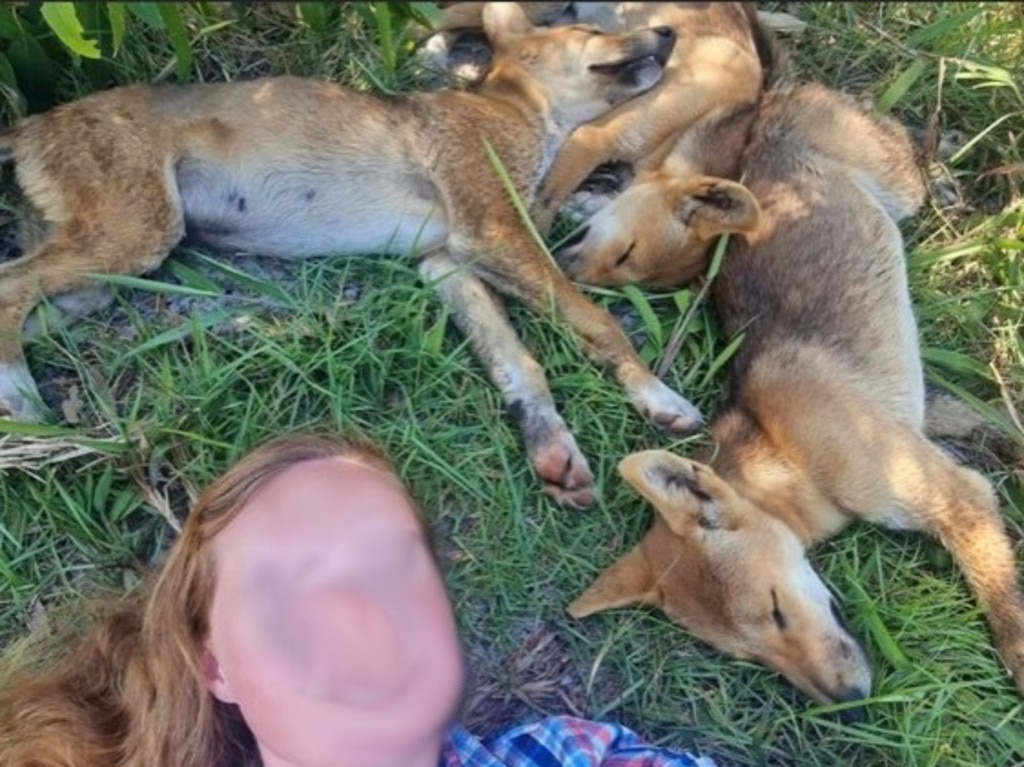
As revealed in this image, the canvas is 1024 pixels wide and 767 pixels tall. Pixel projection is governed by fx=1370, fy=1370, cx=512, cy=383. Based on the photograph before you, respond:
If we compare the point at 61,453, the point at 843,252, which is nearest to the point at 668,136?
the point at 843,252

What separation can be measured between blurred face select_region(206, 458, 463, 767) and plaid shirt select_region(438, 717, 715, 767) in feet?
1.63

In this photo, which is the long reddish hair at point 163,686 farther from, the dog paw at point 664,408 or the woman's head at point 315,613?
the dog paw at point 664,408

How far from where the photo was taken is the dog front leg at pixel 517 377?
14.3ft

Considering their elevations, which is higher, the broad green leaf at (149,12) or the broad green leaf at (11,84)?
the broad green leaf at (149,12)

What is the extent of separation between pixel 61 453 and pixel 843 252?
2.60 metres

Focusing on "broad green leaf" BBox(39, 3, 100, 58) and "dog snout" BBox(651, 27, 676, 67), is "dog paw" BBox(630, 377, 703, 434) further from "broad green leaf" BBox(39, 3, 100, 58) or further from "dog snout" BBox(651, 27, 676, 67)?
"broad green leaf" BBox(39, 3, 100, 58)

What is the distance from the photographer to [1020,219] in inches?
186

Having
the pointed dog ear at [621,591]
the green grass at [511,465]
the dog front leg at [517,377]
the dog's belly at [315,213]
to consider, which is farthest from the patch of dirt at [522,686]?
the dog's belly at [315,213]

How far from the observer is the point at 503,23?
5047mm

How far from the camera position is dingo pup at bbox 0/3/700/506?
434 centimetres

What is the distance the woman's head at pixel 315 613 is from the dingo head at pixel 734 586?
A: 3.11 ft

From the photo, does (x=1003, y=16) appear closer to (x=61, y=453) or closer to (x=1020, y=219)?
(x=1020, y=219)

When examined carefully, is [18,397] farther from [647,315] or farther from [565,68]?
[565,68]

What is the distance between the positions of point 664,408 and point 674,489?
46 centimetres
